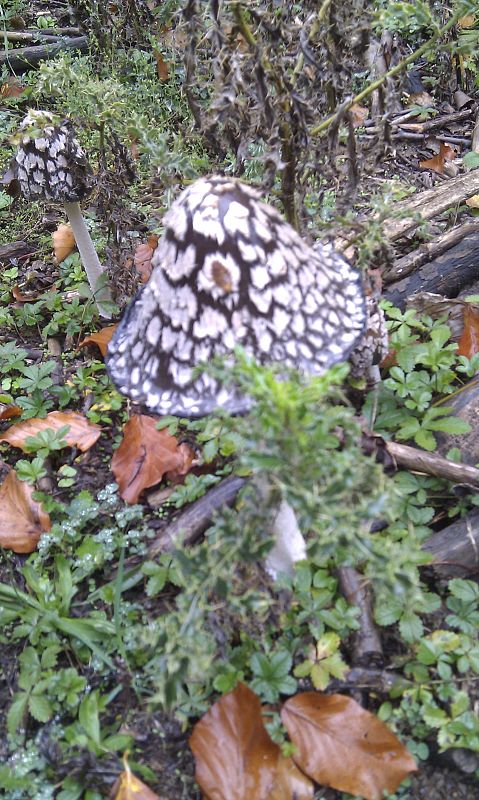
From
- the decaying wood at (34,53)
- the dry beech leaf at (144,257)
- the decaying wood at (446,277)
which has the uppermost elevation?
the decaying wood at (34,53)

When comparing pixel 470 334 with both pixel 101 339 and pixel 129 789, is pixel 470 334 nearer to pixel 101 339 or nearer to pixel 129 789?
pixel 101 339

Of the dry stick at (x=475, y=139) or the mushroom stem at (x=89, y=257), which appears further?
the dry stick at (x=475, y=139)

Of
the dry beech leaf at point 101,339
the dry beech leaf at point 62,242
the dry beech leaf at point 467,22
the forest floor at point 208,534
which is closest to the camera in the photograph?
the forest floor at point 208,534

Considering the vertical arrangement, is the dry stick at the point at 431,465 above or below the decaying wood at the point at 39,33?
below

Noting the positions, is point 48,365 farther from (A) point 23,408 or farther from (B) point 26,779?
(B) point 26,779

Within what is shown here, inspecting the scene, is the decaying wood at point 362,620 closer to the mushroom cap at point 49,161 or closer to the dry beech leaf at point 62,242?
the mushroom cap at point 49,161

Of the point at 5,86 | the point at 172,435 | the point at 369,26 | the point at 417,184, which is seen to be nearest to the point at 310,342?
the point at 172,435

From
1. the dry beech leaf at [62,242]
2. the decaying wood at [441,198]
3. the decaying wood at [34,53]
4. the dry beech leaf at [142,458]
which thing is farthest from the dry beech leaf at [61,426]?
the decaying wood at [34,53]

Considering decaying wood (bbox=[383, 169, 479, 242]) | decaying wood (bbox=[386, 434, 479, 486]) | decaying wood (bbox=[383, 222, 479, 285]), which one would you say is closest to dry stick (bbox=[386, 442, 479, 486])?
decaying wood (bbox=[386, 434, 479, 486])
